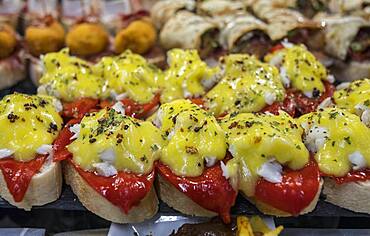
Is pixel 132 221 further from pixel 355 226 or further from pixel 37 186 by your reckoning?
pixel 355 226

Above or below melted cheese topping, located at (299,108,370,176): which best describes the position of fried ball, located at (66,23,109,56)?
below

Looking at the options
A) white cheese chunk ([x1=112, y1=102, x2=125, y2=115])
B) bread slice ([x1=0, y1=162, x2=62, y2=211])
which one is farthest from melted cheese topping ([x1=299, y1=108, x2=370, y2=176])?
bread slice ([x1=0, y1=162, x2=62, y2=211])

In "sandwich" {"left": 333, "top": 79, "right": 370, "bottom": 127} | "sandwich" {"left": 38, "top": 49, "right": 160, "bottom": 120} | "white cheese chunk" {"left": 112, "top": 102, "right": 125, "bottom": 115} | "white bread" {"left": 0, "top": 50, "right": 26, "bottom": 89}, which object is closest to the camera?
"sandwich" {"left": 333, "top": 79, "right": 370, "bottom": 127}

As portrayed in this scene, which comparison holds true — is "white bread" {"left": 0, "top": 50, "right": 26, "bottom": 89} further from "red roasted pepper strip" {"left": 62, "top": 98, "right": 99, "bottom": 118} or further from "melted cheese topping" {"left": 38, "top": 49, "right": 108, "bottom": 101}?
"red roasted pepper strip" {"left": 62, "top": 98, "right": 99, "bottom": 118}

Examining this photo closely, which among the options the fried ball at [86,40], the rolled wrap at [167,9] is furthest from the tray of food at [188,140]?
the rolled wrap at [167,9]

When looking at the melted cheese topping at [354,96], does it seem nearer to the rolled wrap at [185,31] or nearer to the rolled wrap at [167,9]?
the rolled wrap at [185,31]

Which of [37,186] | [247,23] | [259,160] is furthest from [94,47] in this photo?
[259,160]
